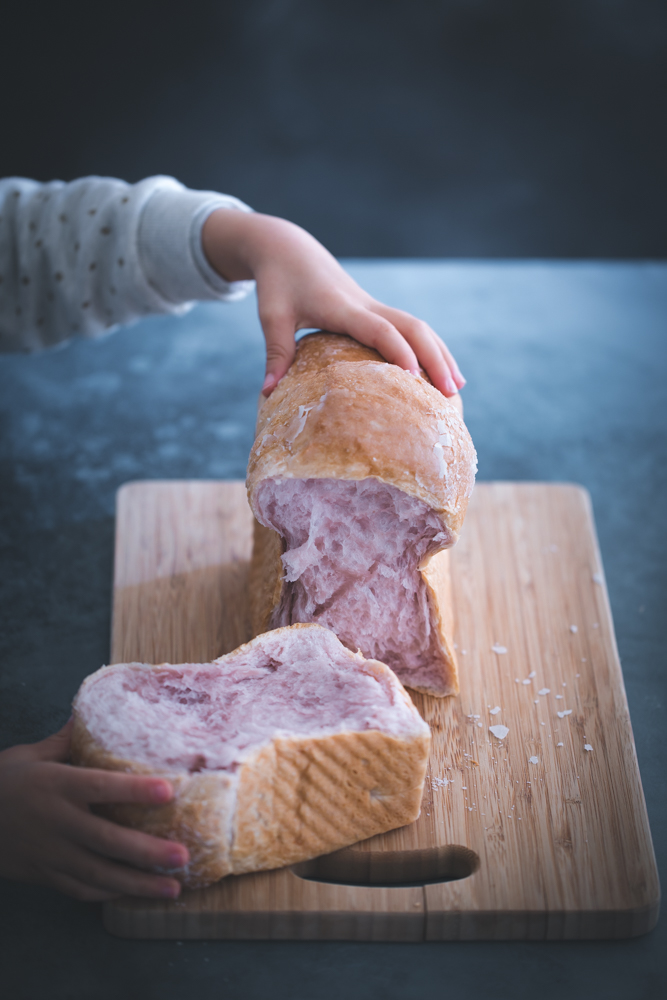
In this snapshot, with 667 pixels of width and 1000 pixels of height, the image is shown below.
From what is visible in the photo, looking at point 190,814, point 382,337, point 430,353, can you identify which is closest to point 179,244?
point 382,337

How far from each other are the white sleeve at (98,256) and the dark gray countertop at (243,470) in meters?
0.52

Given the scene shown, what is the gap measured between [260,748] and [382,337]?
44.1 inches

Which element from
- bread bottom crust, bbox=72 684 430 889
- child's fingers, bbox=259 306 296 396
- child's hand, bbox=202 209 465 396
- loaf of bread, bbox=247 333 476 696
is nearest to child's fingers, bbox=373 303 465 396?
child's hand, bbox=202 209 465 396

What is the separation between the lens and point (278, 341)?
2.61m

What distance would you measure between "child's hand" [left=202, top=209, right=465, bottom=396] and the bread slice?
796mm

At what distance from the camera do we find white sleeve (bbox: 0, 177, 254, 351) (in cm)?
296

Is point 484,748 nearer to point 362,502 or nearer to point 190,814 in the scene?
point 362,502

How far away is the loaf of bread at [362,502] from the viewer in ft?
6.87

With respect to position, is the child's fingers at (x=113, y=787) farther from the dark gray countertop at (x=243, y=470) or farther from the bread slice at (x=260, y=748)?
the dark gray countertop at (x=243, y=470)

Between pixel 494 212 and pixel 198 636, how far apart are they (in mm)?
3171

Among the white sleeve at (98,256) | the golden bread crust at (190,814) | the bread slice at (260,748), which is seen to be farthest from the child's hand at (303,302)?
the golden bread crust at (190,814)

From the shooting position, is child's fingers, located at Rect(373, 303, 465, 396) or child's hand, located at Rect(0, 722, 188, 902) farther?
child's fingers, located at Rect(373, 303, 465, 396)

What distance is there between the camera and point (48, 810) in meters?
1.90

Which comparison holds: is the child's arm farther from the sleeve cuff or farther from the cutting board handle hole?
the cutting board handle hole
